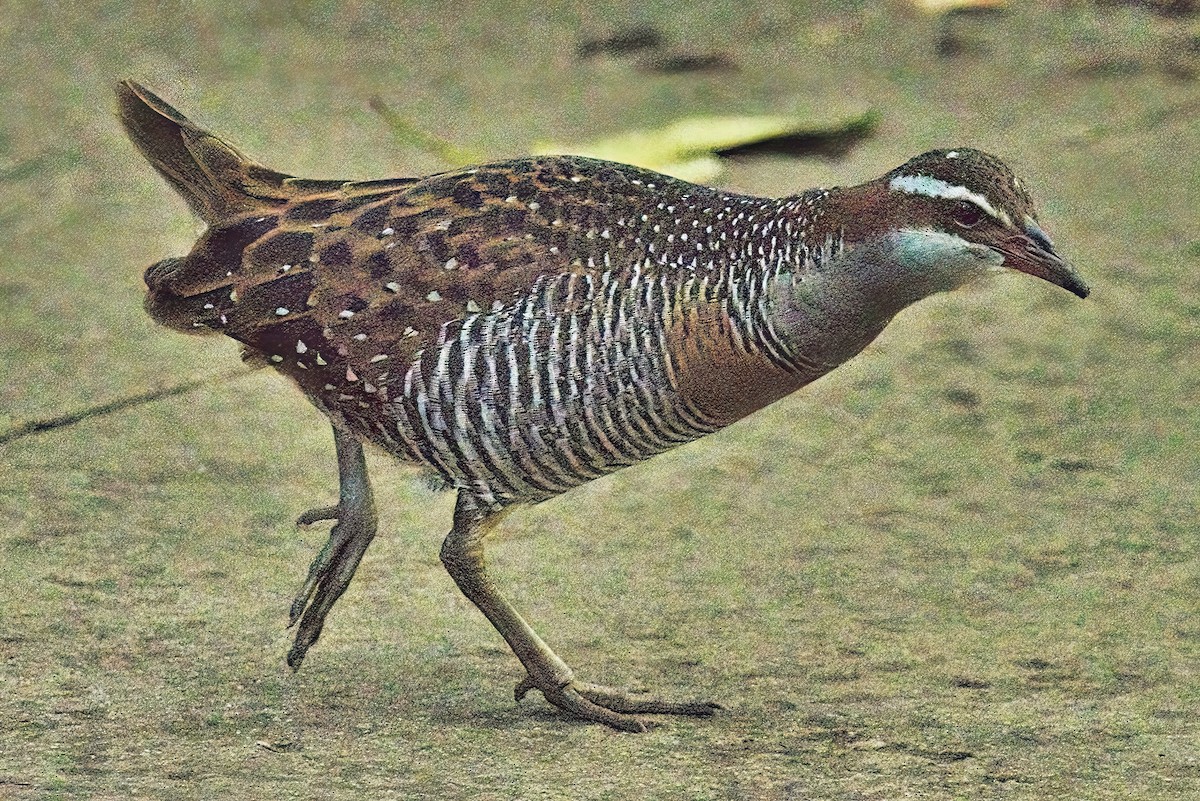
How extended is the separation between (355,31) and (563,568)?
3.98m

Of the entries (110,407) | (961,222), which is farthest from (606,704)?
(110,407)

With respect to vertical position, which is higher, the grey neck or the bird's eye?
the bird's eye

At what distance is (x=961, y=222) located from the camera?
3.86 m

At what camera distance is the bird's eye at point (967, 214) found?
12.5 feet

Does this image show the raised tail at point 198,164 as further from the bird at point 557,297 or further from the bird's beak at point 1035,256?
the bird's beak at point 1035,256

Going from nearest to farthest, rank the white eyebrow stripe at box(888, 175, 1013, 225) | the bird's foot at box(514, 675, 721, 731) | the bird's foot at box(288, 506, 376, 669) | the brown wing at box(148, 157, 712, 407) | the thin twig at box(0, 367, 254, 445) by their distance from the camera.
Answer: the white eyebrow stripe at box(888, 175, 1013, 225)
the brown wing at box(148, 157, 712, 407)
the bird's foot at box(514, 675, 721, 731)
the bird's foot at box(288, 506, 376, 669)
the thin twig at box(0, 367, 254, 445)

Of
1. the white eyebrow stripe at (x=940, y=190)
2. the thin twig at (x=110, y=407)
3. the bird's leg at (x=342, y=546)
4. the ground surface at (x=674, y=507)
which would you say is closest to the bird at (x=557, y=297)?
the white eyebrow stripe at (x=940, y=190)

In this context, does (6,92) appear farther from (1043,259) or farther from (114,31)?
(1043,259)

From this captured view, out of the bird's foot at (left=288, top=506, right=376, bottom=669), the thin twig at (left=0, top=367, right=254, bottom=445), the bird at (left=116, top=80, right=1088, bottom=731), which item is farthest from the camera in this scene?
the thin twig at (left=0, top=367, right=254, bottom=445)

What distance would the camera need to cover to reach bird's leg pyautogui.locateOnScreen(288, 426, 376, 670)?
460cm

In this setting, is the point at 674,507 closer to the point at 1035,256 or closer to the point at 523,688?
the point at 523,688

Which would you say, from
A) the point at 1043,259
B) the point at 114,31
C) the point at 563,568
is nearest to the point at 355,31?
the point at 114,31

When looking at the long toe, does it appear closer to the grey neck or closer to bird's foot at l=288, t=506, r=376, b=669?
bird's foot at l=288, t=506, r=376, b=669

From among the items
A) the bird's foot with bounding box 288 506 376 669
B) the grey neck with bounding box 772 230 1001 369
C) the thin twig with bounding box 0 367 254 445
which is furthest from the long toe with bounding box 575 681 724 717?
the thin twig with bounding box 0 367 254 445
